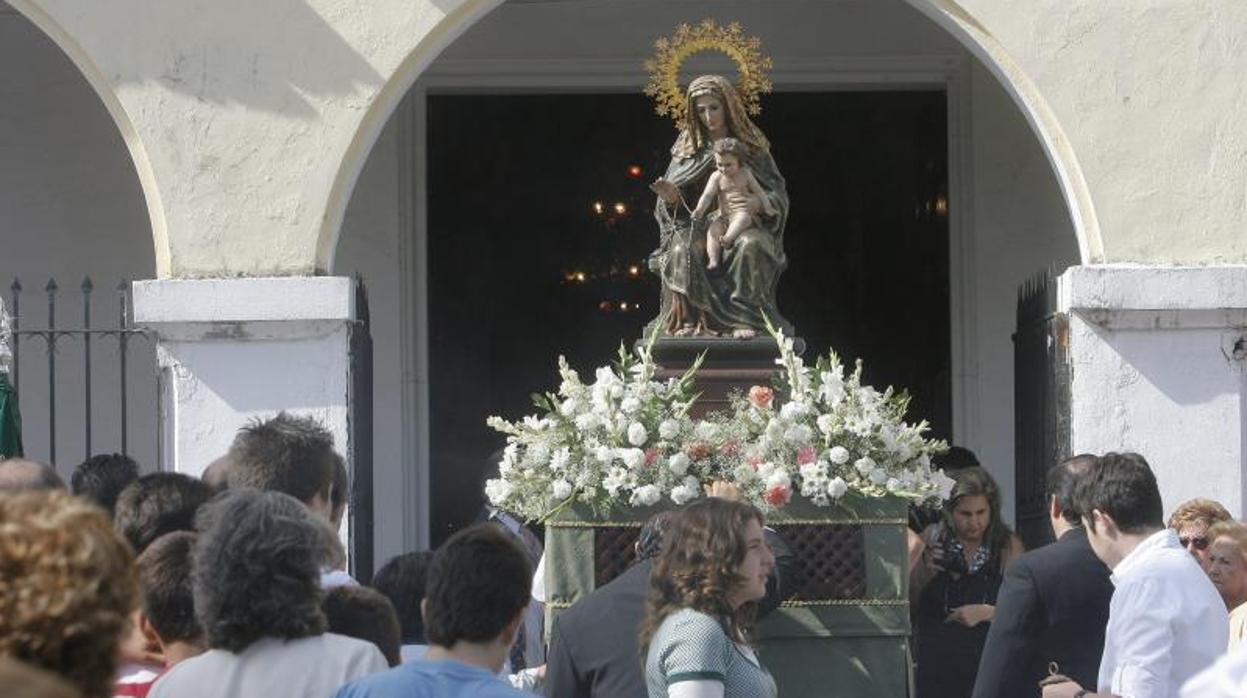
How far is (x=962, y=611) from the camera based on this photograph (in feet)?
24.5

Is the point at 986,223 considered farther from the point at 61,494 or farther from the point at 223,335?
the point at 61,494

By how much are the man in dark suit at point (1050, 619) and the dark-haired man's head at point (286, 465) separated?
1819 mm

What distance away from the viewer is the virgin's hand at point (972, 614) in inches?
292

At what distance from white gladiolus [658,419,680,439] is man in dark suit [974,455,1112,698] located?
4.42 feet

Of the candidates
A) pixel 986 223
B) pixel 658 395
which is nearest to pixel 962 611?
pixel 658 395

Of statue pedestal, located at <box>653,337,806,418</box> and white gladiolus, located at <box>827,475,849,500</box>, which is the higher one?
statue pedestal, located at <box>653,337,806,418</box>

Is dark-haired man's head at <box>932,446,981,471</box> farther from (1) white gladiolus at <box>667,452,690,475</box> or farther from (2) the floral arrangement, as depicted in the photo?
(1) white gladiolus at <box>667,452,690,475</box>

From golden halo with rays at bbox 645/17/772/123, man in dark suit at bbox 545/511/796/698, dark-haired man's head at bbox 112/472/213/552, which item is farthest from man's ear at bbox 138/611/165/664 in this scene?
golden halo with rays at bbox 645/17/772/123

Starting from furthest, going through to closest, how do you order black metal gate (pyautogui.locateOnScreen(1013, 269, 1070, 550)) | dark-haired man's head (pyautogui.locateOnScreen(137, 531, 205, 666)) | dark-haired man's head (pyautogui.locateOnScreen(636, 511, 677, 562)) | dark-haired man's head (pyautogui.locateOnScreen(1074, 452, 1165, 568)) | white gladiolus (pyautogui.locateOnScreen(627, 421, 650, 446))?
black metal gate (pyautogui.locateOnScreen(1013, 269, 1070, 550)) < white gladiolus (pyautogui.locateOnScreen(627, 421, 650, 446)) < dark-haired man's head (pyautogui.locateOnScreen(636, 511, 677, 562)) < dark-haired man's head (pyautogui.locateOnScreen(1074, 452, 1165, 568)) < dark-haired man's head (pyautogui.locateOnScreen(137, 531, 205, 666))

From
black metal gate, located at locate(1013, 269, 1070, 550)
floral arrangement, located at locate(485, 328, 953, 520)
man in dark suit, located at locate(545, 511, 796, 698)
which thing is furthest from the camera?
black metal gate, located at locate(1013, 269, 1070, 550)

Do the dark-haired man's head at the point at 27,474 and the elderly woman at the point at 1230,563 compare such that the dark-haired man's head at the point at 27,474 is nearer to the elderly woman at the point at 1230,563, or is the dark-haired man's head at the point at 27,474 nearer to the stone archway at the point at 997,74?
the stone archway at the point at 997,74

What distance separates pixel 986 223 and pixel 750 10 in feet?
5.21

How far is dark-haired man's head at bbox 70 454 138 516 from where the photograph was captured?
6.11m

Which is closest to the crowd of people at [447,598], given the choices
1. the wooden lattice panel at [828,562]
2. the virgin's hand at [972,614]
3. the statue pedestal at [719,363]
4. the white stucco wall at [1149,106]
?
the wooden lattice panel at [828,562]
